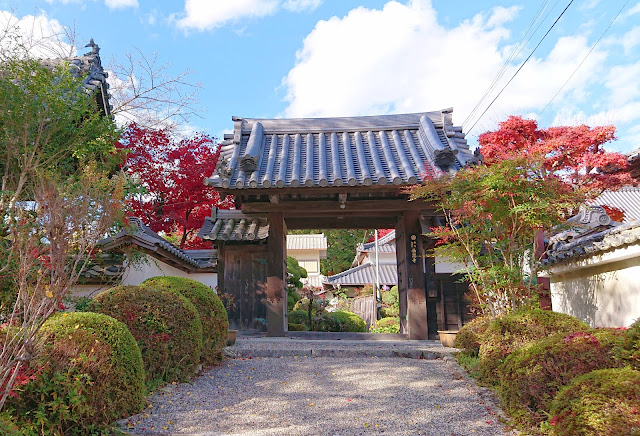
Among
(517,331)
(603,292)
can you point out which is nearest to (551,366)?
(517,331)

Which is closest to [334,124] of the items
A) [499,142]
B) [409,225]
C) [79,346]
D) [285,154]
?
[285,154]

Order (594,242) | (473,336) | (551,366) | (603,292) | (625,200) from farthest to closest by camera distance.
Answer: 1. (625,200)
2. (603,292)
3. (473,336)
4. (594,242)
5. (551,366)

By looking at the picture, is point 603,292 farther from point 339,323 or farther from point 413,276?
point 339,323

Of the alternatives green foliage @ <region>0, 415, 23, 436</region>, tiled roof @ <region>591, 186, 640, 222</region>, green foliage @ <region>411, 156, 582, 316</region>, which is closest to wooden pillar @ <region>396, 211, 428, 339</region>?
green foliage @ <region>411, 156, 582, 316</region>

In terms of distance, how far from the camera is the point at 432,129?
33.4 feet

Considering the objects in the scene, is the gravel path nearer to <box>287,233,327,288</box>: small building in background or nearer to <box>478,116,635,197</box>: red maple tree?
<box>478,116,635,197</box>: red maple tree

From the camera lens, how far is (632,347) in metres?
3.24

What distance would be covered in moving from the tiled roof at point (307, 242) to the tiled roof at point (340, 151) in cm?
2480

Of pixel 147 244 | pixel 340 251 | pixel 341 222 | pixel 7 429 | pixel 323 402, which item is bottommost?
pixel 323 402

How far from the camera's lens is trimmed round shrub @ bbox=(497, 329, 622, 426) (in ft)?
11.7

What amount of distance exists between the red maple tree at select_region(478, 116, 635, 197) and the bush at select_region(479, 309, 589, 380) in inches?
306

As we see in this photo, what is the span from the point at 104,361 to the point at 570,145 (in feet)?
43.5

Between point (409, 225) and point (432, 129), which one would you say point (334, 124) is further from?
point (409, 225)

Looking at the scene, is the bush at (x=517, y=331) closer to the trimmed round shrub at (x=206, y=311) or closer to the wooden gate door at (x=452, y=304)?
the trimmed round shrub at (x=206, y=311)
